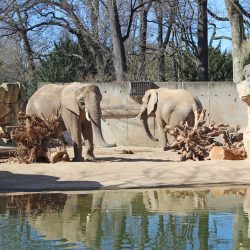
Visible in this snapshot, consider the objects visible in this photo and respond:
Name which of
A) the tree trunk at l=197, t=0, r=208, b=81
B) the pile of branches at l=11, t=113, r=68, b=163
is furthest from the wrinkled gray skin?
the tree trunk at l=197, t=0, r=208, b=81

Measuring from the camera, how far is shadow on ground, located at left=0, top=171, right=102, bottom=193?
39.2ft

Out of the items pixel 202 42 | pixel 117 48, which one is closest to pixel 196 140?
pixel 117 48

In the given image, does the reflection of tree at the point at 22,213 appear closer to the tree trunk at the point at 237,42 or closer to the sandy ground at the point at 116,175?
the sandy ground at the point at 116,175

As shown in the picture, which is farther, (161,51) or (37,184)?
(161,51)

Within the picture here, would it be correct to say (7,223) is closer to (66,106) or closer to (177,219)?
(177,219)

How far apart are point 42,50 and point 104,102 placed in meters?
14.8

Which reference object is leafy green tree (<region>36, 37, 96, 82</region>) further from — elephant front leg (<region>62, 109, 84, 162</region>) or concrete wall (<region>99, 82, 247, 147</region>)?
elephant front leg (<region>62, 109, 84, 162</region>)

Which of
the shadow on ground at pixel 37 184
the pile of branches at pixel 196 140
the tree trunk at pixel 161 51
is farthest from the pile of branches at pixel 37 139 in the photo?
the tree trunk at pixel 161 51

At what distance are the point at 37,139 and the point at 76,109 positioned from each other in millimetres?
1079

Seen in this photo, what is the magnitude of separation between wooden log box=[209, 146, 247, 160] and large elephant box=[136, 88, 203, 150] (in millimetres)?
3226

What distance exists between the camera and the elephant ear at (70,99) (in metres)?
15.1

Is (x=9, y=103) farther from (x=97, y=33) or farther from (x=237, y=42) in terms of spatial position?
(x=97, y=33)

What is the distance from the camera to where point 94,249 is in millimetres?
6984

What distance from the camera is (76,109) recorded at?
49.3 feet
